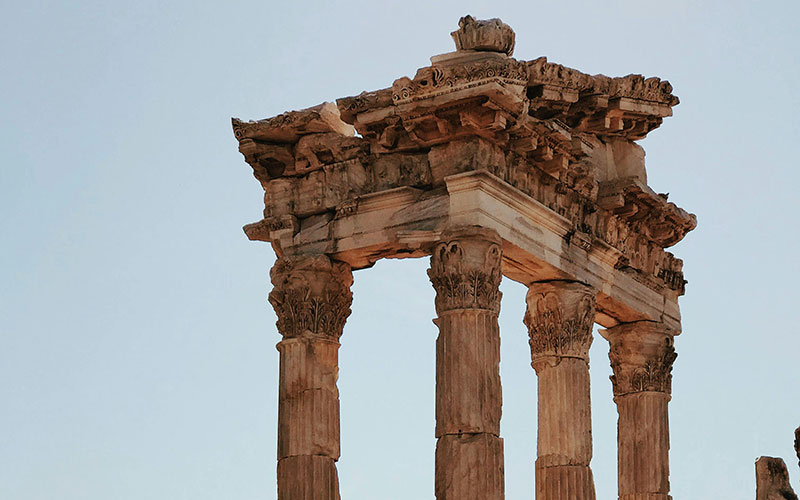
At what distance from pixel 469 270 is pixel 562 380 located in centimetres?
331

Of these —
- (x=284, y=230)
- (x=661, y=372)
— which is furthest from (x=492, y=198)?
(x=661, y=372)

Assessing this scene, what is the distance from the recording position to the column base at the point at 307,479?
117 feet

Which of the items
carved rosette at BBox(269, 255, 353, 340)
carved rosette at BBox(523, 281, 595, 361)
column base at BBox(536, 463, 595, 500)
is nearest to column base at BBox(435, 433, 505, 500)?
column base at BBox(536, 463, 595, 500)

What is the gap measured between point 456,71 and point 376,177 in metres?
2.79

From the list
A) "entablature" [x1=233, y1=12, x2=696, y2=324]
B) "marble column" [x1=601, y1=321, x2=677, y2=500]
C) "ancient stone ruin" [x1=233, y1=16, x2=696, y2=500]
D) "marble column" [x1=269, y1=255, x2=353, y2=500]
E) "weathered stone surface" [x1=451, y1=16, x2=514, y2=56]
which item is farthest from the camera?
"marble column" [x1=601, y1=321, x2=677, y2=500]

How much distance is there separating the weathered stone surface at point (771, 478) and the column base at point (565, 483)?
30.6ft

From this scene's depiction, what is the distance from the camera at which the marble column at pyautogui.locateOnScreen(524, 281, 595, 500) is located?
36375mm

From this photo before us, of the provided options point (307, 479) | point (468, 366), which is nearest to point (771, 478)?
point (468, 366)

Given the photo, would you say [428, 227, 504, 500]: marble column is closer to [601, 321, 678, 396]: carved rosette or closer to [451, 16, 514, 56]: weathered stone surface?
[451, 16, 514, 56]: weathered stone surface

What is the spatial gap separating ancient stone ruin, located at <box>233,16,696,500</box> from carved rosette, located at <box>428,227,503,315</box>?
0.03 m

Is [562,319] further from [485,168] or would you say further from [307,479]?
[307,479]

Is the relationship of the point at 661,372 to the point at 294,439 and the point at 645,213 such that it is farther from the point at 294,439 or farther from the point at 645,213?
the point at 294,439

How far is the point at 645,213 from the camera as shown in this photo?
3888 centimetres

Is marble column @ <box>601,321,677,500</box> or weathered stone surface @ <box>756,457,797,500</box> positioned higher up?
marble column @ <box>601,321,677,500</box>
